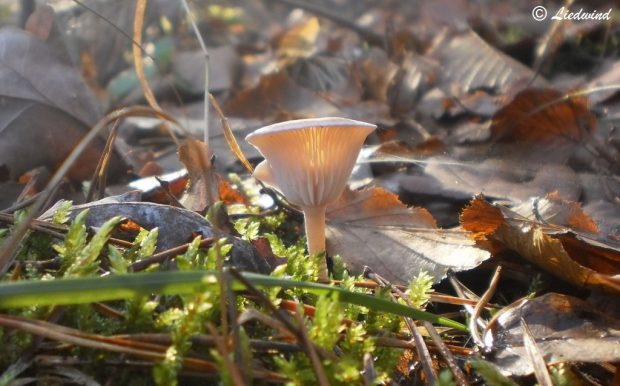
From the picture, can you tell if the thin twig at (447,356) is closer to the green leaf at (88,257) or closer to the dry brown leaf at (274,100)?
the green leaf at (88,257)

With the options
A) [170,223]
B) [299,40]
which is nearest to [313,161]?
[170,223]

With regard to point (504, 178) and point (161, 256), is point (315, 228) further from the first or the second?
point (504, 178)

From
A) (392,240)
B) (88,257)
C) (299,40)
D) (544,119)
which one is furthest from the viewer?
(299,40)

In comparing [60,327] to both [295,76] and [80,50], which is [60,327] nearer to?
[295,76]

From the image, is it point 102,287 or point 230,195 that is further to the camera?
point 230,195

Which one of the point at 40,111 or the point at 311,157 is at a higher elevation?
the point at 40,111

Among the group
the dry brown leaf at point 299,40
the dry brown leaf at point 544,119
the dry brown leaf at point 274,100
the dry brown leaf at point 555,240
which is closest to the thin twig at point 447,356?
the dry brown leaf at point 555,240

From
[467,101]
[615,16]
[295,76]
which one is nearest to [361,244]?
[467,101]
